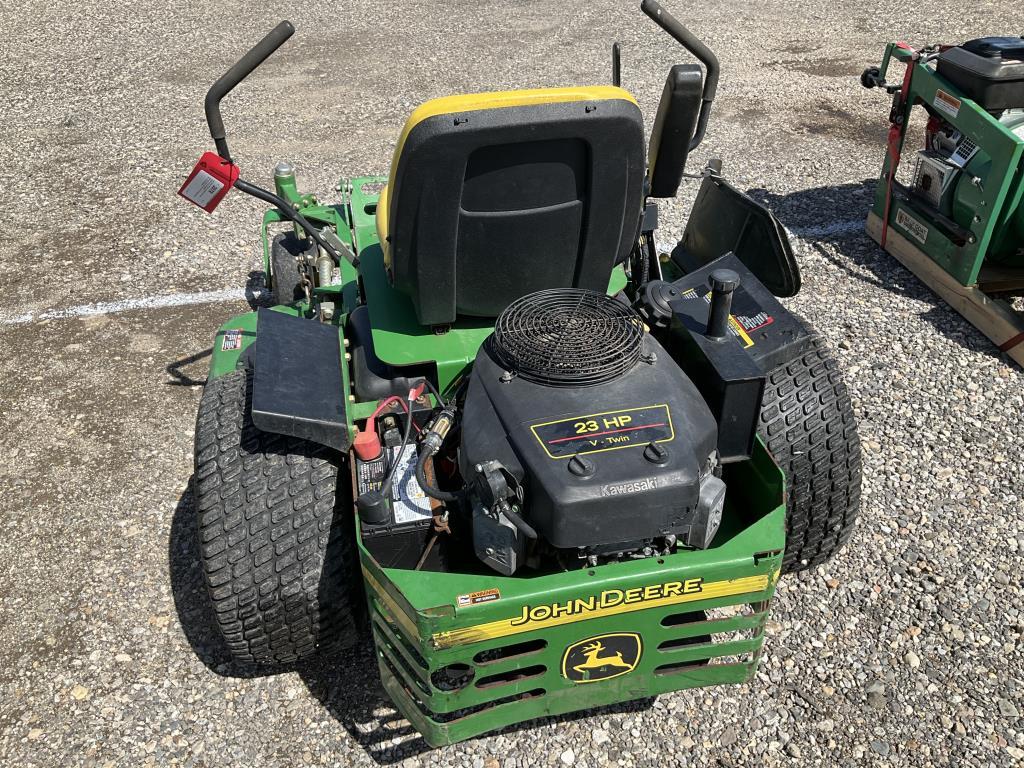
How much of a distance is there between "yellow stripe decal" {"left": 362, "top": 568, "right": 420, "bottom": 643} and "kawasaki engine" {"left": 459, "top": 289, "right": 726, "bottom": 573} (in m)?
0.28

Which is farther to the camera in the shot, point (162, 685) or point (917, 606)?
point (917, 606)

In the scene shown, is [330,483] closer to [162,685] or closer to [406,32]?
[162,685]

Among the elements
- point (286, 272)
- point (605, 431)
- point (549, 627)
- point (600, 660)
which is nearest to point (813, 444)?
point (605, 431)

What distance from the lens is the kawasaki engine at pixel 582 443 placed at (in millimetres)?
2420

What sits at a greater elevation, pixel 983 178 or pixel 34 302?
pixel 983 178

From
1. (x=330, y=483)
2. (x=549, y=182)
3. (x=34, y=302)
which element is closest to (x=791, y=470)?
(x=549, y=182)

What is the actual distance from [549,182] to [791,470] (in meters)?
1.36

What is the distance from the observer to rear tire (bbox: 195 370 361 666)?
2.85m

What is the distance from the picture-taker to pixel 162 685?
10.5 feet

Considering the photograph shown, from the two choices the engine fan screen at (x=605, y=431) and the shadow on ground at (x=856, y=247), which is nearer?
the engine fan screen at (x=605, y=431)

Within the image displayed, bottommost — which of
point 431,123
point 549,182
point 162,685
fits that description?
point 162,685

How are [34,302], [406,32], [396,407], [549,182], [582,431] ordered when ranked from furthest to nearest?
[406,32] → [34,302] → [396,407] → [549,182] → [582,431]

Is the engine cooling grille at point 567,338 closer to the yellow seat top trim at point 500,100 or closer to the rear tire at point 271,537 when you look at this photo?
the yellow seat top trim at point 500,100

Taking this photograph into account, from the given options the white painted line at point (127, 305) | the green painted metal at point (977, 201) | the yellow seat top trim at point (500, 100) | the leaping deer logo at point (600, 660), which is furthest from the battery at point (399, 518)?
the green painted metal at point (977, 201)
